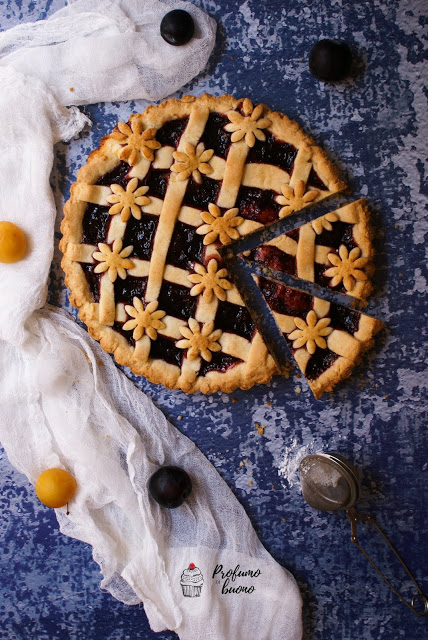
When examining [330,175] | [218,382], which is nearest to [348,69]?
[330,175]

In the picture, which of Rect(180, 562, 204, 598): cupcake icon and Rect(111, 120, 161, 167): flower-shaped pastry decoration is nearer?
Rect(111, 120, 161, 167): flower-shaped pastry decoration

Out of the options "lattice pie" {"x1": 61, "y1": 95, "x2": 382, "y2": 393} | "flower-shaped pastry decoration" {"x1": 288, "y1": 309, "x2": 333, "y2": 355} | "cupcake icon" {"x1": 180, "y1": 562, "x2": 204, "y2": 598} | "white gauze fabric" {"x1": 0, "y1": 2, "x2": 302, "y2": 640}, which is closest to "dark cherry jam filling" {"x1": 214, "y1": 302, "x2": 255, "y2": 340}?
"lattice pie" {"x1": 61, "y1": 95, "x2": 382, "y2": 393}

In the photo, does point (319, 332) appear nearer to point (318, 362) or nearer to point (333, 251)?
point (318, 362)

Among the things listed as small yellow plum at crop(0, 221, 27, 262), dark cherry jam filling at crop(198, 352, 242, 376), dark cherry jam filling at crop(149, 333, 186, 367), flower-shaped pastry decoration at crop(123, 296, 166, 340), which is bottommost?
dark cherry jam filling at crop(198, 352, 242, 376)

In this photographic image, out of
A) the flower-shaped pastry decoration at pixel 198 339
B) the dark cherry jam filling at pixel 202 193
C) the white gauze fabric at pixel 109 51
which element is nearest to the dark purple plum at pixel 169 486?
the flower-shaped pastry decoration at pixel 198 339

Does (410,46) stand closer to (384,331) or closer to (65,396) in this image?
(384,331)

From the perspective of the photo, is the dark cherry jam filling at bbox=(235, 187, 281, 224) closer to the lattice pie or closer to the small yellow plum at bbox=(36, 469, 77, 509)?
the lattice pie

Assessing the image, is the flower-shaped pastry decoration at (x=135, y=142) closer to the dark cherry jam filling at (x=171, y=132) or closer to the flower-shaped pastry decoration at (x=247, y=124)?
the dark cherry jam filling at (x=171, y=132)
